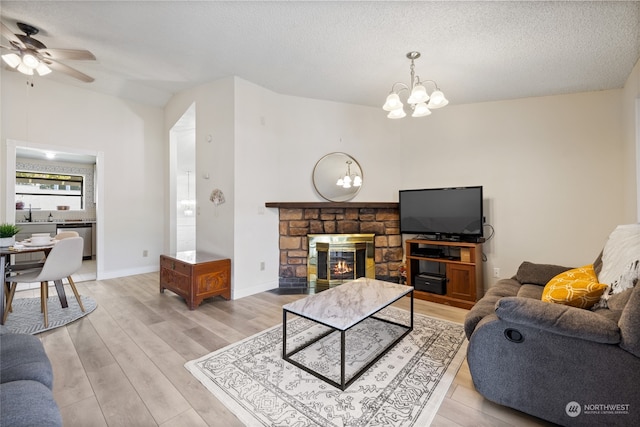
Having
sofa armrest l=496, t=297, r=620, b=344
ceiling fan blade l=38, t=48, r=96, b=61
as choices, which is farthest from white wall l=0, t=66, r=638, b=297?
sofa armrest l=496, t=297, r=620, b=344

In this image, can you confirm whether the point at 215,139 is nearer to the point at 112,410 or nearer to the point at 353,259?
the point at 353,259

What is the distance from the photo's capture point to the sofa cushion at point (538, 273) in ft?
8.15

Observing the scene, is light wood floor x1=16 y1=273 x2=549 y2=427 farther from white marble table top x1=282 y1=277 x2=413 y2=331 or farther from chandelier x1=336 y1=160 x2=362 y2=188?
chandelier x1=336 y1=160 x2=362 y2=188

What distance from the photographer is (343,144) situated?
397cm

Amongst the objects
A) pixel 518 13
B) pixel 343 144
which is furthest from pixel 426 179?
pixel 518 13

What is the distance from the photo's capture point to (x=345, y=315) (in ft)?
5.88

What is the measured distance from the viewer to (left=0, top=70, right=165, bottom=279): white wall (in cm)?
348

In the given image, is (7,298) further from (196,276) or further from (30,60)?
(30,60)

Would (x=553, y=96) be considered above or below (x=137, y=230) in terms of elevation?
above

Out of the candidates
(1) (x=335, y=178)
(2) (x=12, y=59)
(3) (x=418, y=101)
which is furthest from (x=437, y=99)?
(2) (x=12, y=59)

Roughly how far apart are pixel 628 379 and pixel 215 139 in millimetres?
3974

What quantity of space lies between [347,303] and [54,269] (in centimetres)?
288

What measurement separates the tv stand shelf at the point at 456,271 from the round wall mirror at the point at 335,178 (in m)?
1.13

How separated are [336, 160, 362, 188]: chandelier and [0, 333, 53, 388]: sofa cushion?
3265mm
